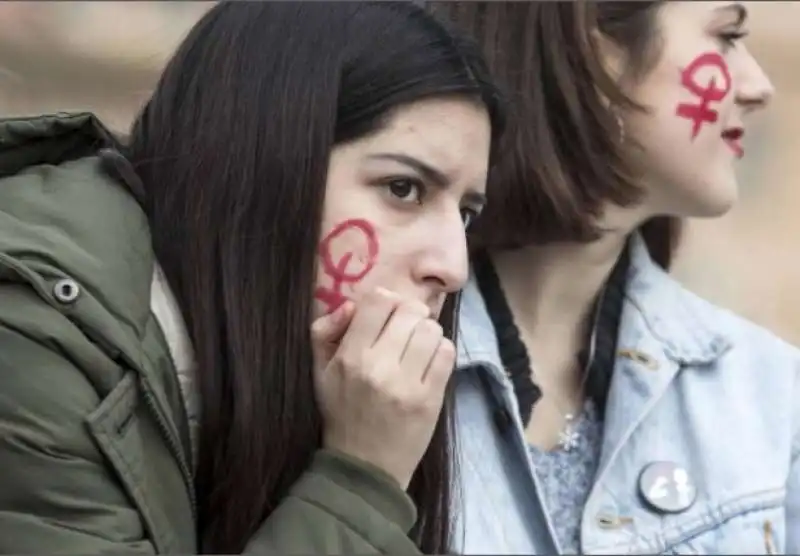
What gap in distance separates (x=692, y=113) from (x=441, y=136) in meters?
0.19

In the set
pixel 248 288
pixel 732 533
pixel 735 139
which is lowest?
pixel 732 533

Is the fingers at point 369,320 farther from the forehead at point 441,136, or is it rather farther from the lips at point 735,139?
the lips at point 735,139

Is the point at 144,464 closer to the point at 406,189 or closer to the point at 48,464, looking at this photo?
the point at 48,464

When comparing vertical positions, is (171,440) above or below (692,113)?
below

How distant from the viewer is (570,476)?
26.7 inches

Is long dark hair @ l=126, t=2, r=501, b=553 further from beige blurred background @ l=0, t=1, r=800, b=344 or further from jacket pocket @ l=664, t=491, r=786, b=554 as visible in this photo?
jacket pocket @ l=664, t=491, r=786, b=554

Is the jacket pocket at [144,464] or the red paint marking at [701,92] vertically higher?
the red paint marking at [701,92]

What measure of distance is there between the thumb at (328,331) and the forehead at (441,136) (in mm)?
80

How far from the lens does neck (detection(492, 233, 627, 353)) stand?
0.72 meters

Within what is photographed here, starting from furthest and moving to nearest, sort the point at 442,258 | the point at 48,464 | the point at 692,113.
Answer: the point at 692,113, the point at 442,258, the point at 48,464

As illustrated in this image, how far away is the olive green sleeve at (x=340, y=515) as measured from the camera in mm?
495

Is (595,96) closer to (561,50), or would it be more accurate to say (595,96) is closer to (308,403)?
(561,50)

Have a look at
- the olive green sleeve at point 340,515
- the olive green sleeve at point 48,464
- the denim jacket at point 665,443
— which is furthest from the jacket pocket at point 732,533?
the olive green sleeve at point 48,464

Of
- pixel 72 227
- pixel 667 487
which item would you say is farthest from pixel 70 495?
pixel 667 487
